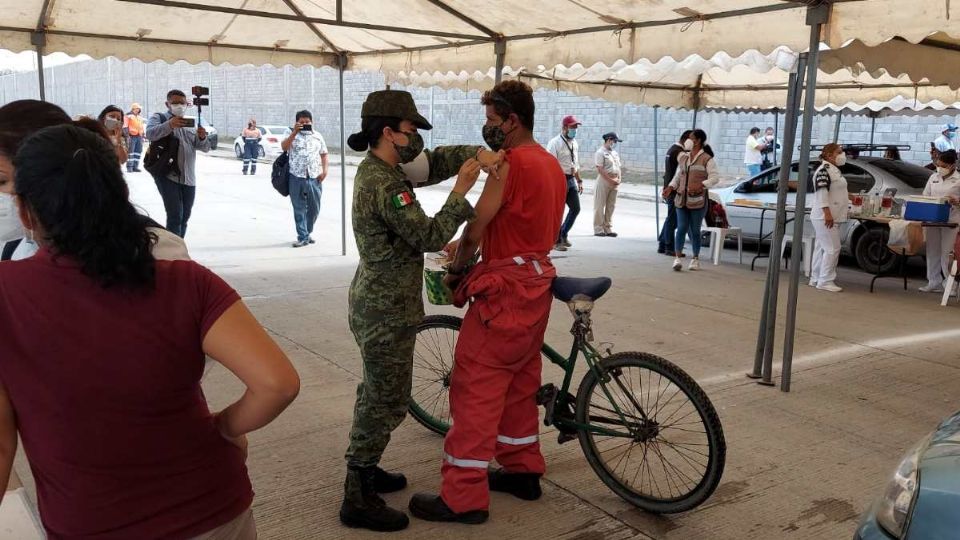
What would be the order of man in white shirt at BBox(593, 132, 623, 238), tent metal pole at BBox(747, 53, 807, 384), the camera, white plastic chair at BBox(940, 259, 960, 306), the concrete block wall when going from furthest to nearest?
1. the concrete block wall
2. man in white shirt at BBox(593, 132, 623, 238)
3. white plastic chair at BBox(940, 259, 960, 306)
4. the camera
5. tent metal pole at BBox(747, 53, 807, 384)

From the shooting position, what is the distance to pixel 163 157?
8070 millimetres

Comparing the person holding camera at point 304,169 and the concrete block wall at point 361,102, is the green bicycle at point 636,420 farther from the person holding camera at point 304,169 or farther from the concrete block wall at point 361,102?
the concrete block wall at point 361,102

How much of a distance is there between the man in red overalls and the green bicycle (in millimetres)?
222

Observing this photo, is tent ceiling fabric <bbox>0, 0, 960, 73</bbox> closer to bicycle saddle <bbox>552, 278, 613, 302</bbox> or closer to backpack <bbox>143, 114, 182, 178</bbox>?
backpack <bbox>143, 114, 182, 178</bbox>

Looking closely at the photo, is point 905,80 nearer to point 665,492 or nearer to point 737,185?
point 737,185

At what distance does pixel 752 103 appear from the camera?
38.4ft

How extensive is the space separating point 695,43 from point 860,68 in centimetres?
156

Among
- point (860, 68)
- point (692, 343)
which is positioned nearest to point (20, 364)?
point (692, 343)

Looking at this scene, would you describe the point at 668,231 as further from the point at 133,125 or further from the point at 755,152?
the point at 133,125

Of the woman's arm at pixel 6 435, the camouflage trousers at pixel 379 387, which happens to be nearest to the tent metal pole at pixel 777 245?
the camouflage trousers at pixel 379 387

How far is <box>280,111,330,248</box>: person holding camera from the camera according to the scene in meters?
9.70

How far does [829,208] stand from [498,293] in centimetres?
645

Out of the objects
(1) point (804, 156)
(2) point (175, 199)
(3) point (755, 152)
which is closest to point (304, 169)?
(2) point (175, 199)

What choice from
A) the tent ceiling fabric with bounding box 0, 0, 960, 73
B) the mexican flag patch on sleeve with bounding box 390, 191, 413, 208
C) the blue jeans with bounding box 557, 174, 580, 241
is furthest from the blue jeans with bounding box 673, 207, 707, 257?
the mexican flag patch on sleeve with bounding box 390, 191, 413, 208
